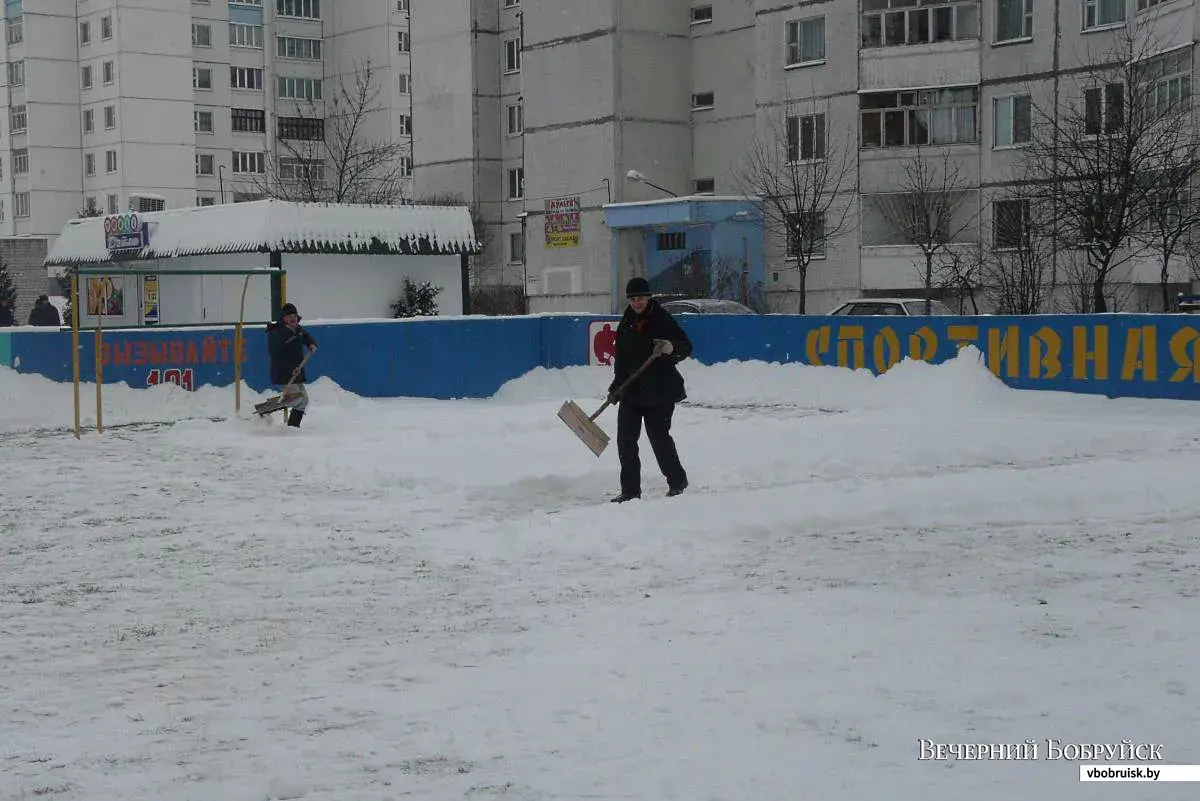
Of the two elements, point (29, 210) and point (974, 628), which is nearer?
point (974, 628)

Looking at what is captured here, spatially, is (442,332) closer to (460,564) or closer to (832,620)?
(460,564)

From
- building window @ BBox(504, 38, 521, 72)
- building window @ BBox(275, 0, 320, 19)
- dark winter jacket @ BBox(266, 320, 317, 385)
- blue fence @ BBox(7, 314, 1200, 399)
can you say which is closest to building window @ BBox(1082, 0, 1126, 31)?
blue fence @ BBox(7, 314, 1200, 399)

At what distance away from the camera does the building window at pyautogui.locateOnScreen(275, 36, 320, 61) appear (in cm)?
9281

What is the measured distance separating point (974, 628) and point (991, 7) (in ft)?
125

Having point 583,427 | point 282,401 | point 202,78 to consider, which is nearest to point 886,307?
point 282,401

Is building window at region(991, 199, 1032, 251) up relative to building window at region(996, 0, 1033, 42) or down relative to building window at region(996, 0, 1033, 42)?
down

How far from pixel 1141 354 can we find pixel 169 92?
76183 millimetres

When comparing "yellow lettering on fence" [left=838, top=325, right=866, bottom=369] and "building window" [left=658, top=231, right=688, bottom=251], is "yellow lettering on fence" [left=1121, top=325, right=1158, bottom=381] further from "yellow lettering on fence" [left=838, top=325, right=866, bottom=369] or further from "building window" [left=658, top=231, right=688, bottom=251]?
"building window" [left=658, top=231, right=688, bottom=251]

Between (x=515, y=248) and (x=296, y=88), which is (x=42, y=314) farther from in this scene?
(x=296, y=88)

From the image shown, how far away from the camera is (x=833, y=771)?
15.9 ft

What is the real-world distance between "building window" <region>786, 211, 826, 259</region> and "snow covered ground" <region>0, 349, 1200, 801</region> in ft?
97.6

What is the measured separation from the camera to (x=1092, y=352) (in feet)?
61.9

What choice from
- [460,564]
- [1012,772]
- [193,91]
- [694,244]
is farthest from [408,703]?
[193,91]

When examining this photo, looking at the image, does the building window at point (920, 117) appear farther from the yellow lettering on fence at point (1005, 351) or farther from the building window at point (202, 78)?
the building window at point (202, 78)
